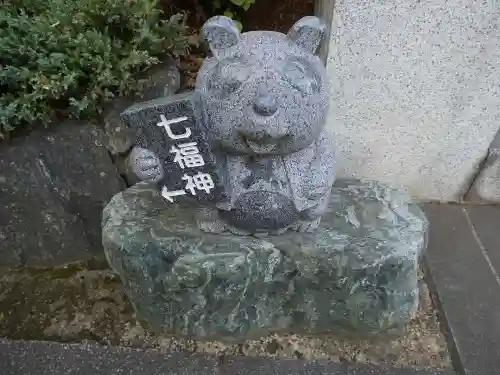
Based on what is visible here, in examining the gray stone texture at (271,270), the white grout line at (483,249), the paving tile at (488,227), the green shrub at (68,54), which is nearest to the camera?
the gray stone texture at (271,270)

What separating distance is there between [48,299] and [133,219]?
627 millimetres

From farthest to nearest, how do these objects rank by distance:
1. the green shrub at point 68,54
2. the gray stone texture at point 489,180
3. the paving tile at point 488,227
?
the gray stone texture at point 489,180, the paving tile at point 488,227, the green shrub at point 68,54

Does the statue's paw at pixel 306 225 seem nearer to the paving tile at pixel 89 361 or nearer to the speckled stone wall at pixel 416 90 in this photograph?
the paving tile at pixel 89 361

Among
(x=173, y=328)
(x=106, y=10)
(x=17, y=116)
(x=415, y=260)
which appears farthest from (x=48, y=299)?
(x=415, y=260)

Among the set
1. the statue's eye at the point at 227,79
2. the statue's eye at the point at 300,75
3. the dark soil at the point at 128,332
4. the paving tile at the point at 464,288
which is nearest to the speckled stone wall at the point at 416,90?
the paving tile at the point at 464,288

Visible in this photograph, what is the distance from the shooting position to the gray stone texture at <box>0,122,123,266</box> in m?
2.47

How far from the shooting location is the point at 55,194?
8.43ft

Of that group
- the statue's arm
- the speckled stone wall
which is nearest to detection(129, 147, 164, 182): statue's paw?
the statue's arm

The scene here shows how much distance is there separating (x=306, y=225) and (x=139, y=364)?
832 millimetres

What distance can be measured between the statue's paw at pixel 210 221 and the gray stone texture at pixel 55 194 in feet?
2.53

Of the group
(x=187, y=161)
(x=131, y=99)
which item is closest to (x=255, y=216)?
(x=187, y=161)

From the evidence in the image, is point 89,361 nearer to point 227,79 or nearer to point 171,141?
point 171,141

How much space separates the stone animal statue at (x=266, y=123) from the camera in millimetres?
1671

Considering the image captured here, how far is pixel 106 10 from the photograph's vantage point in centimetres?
259
